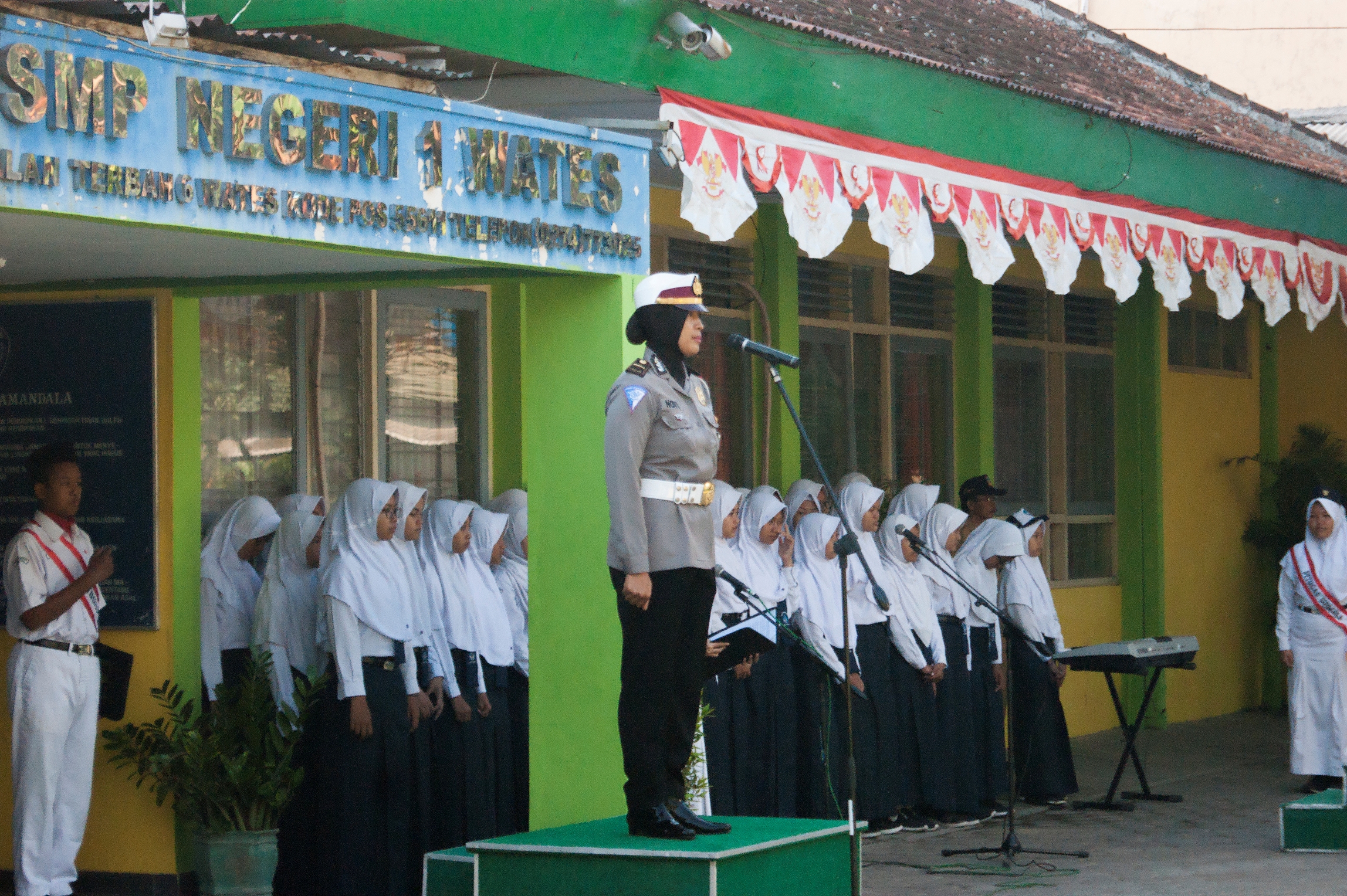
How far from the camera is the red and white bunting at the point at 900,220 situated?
7.65 m

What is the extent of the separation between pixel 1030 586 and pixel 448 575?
13.0 feet

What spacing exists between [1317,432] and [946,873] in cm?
813

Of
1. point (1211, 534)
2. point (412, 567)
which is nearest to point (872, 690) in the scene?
point (412, 567)

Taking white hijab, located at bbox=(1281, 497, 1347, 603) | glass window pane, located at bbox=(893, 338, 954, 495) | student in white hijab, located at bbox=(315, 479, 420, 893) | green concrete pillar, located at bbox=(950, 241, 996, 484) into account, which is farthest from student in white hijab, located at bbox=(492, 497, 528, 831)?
white hijab, located at bbox=(1281, 497, 1347, 603)

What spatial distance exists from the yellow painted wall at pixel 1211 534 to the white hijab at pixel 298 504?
308 inches

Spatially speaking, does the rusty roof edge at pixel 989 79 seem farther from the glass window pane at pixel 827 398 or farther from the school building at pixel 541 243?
the glass window pane at pixel 827 398

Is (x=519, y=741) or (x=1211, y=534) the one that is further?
(x=1211, y=534)

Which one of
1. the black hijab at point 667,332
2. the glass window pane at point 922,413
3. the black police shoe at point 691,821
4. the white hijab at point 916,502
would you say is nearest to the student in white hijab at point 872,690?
the white hijab at point 916,502

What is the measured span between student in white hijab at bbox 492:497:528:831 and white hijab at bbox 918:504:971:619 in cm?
248

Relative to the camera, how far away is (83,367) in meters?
7.43

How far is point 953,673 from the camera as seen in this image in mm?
10211

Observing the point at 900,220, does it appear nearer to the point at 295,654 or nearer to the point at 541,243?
the point at 541,243

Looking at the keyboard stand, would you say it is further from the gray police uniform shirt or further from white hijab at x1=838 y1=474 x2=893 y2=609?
the gray police uniform shirt

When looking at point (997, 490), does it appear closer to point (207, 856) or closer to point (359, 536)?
point (359, 536)
